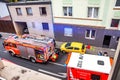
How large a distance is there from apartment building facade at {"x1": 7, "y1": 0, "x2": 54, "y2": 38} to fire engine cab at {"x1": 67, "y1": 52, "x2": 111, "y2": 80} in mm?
10972

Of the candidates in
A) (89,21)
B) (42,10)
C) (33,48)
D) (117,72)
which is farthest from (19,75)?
(42,10)

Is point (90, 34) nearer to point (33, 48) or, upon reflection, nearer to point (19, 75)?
point (33, 48)

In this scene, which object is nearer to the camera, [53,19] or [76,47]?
[76,47]

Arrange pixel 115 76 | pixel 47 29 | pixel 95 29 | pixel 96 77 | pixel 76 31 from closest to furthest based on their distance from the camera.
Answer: pixel 115 76
pixel 96 77
pixel 95 29
pixel 76 31
pixel 47 29

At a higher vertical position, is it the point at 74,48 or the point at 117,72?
the point at 117,72

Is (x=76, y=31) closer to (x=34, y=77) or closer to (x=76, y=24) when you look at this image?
(x=76, y=24)

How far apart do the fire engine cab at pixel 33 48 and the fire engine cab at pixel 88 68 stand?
4.25 meters

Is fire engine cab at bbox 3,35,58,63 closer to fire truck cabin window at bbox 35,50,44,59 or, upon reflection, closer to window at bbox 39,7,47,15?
fire truck cabin window at bbox 35,50,44,59

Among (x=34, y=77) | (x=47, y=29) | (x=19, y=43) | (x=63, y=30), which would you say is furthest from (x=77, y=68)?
(x=47, y=29)

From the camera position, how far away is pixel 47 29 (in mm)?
20062

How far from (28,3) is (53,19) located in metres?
5.42

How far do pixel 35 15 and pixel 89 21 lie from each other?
32.1 ft

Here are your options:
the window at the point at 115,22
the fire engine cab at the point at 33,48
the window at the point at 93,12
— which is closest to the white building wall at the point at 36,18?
the fire engine cab at the point at 33,48

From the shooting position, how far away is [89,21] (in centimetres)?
1544
